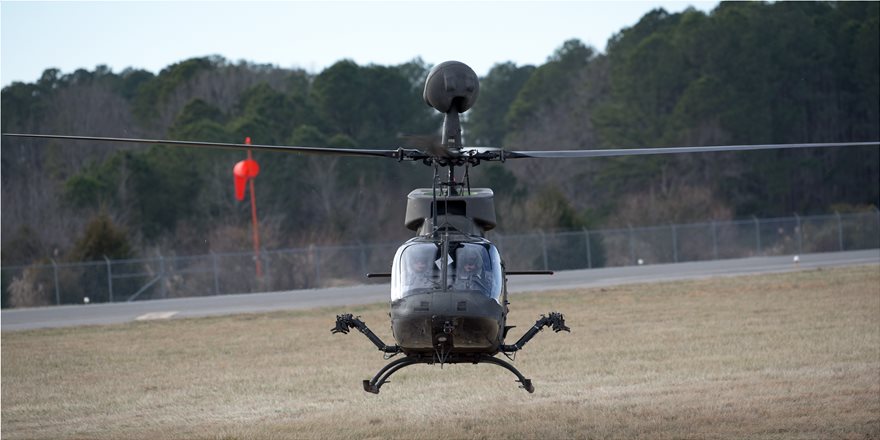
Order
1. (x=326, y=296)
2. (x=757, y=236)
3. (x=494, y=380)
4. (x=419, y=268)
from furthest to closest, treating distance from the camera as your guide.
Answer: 1. (x=757, y=236)
2. (x=326, y=296)
3. (x=494, y=380)
4. (x=419, y=268)

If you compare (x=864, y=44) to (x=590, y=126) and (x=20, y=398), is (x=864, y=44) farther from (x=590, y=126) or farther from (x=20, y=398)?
(x=20, y=398)

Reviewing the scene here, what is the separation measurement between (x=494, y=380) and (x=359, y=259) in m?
24.5

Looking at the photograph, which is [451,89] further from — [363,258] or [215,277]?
[363,258]

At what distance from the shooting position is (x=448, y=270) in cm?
996

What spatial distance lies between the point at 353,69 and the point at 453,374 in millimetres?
37972

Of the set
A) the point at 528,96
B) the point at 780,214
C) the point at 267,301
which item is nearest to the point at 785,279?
the point at 267,301

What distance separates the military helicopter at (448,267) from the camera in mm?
9734

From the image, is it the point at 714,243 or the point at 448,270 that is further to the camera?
the point at 714,243

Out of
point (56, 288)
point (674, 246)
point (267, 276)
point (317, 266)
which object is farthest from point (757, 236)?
point (56, 288)

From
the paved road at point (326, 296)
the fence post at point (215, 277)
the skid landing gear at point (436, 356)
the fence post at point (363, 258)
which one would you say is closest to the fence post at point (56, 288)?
the paved road at point (326, 296)

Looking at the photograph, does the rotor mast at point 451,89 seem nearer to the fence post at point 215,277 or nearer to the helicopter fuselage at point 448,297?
the helicopter fuselage at point 448,297

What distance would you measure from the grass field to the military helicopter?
308 cm

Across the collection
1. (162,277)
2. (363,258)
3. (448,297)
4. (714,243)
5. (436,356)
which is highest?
(448,297)

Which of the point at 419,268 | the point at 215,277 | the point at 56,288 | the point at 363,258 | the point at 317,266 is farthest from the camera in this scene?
the point at 363,258
